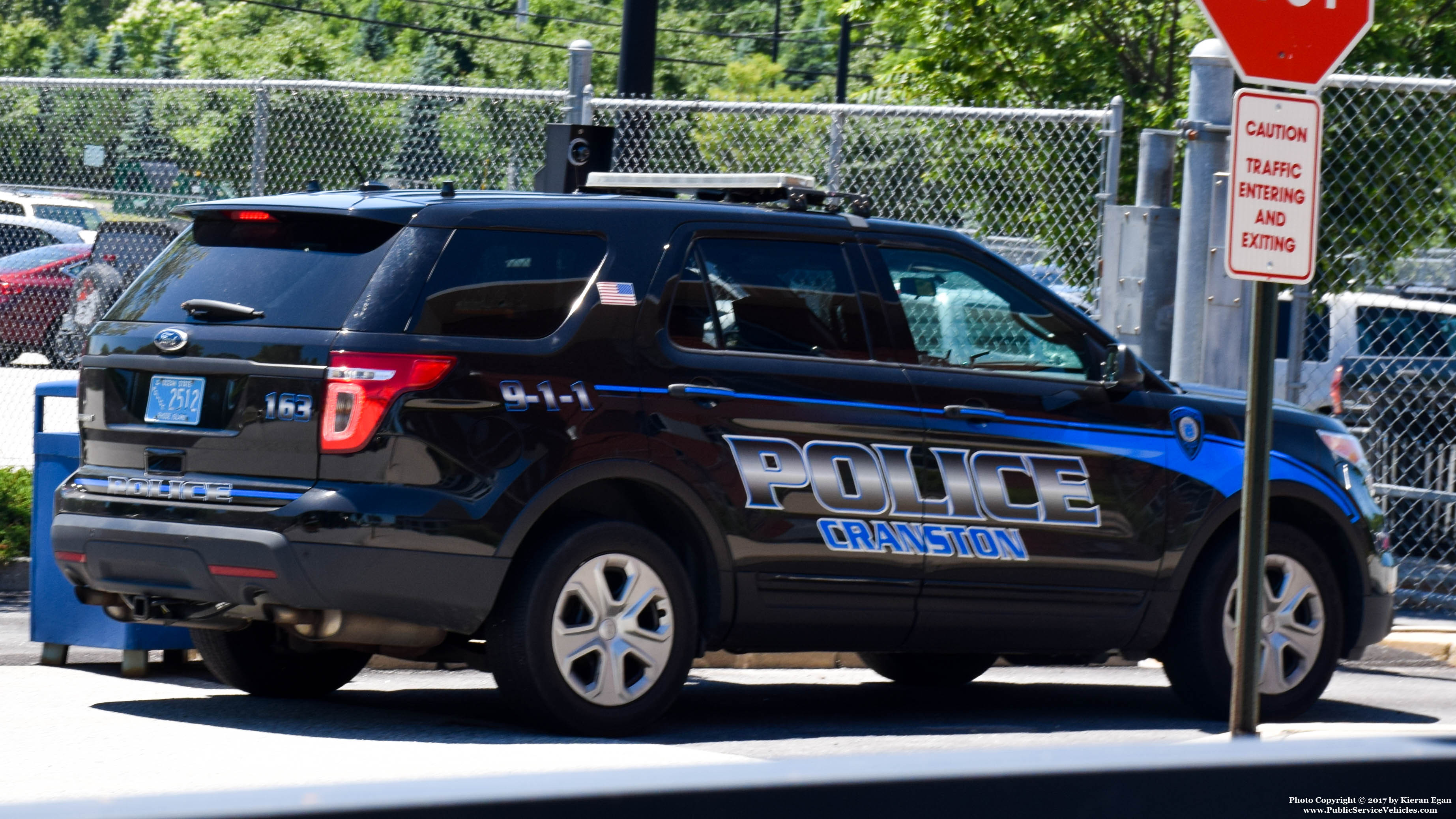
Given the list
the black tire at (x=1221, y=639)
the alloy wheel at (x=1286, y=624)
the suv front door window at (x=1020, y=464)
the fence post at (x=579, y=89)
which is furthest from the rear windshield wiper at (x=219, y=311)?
the fence post at (x=579, y=89)

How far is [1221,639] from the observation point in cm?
718

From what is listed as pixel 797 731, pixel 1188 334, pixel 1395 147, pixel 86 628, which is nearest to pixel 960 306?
pixel 797 731

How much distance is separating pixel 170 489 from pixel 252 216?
0.98 meters

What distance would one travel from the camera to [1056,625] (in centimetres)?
689

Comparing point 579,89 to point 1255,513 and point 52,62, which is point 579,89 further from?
point 52,62

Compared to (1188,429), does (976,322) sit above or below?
above

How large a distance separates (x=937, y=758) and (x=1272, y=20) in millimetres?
4256

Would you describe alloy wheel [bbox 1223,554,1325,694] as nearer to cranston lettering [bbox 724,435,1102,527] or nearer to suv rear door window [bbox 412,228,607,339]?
cranston lettering [bbox 724,435,1102,527]

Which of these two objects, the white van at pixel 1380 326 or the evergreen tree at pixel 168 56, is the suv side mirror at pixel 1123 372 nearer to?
the white van at pixel 1380 326

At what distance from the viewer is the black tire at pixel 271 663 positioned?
Answer: 684cm

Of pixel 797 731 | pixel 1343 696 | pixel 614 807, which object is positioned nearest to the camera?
pixel 614 807

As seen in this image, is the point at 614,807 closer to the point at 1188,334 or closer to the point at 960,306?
the point at 960,306

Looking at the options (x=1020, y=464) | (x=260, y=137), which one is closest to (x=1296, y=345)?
(x=1020, y=464)

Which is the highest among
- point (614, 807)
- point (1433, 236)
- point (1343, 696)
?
point (1433, 236)
